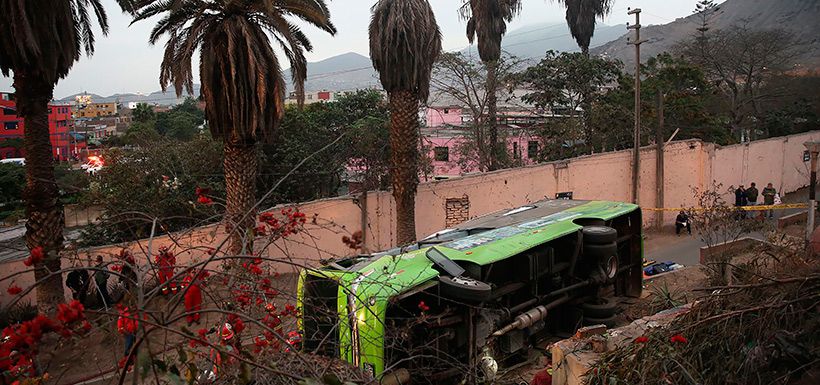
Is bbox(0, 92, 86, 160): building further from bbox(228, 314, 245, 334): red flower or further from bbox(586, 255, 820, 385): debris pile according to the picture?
bbox(586, 255, 820, 385): debris pile

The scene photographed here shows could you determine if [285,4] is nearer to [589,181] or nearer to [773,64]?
[589,181]

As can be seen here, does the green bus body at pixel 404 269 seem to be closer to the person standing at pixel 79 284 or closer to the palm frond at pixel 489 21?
the person standing at pixel 79 284

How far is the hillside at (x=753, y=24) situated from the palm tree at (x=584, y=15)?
98.9ft

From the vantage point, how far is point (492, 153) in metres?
27.5

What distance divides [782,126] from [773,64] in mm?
6307

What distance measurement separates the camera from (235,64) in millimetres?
13781

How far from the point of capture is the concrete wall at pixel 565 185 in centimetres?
1812

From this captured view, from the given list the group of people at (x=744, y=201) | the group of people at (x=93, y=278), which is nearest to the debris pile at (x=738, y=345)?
the group of people at (x=93, y=278)

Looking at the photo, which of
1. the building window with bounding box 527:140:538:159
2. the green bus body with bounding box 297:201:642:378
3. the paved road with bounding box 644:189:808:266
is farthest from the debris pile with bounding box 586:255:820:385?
the building window with bounding box 527:140:538:159

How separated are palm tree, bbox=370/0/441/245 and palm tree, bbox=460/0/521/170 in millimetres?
10875

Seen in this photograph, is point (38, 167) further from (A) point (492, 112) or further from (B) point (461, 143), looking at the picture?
(B) point (461, 143)

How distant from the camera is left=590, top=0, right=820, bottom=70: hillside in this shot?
67.9m

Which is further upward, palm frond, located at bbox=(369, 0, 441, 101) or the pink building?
palm frond, located at bbox=(369, 0, 441, 101)

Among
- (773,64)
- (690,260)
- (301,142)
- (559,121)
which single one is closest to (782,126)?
(773,64)
